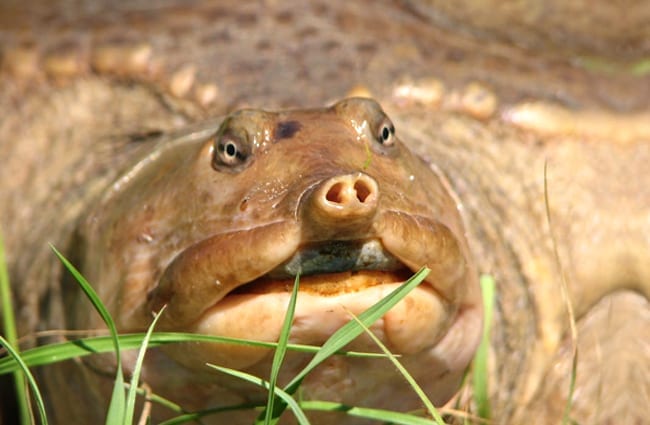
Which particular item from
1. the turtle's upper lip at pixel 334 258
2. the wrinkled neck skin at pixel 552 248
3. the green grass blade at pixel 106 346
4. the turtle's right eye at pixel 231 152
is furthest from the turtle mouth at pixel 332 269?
the wrinkled neck skin at pixel 552 248

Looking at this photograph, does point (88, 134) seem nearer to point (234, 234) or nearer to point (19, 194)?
point (19, 194)

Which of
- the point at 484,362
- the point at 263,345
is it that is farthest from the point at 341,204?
the point at 484,362

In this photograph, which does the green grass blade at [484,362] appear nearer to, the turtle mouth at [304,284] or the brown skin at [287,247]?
the brown skin at [287,247]

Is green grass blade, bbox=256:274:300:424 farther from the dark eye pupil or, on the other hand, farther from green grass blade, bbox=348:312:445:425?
the dark eye pupil

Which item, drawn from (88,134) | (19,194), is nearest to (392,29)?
(88,134)

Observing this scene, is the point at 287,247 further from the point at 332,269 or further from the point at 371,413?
the point at 371,413

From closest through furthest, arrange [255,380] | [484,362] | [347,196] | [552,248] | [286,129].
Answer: [347,196]
[255,380]
[286,129]
[484,362]
[552,248]

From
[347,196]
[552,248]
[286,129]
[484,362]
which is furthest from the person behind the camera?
[552,248]
